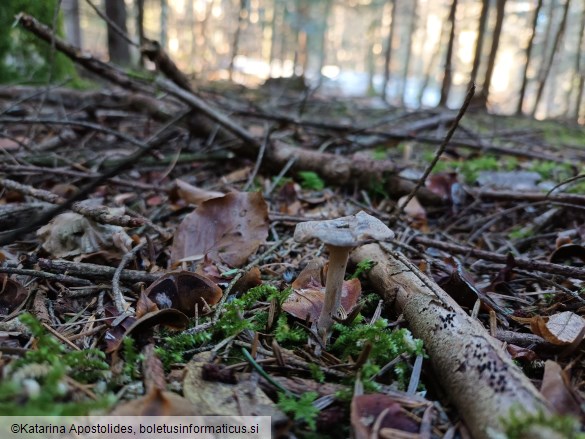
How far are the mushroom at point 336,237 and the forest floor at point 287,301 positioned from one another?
0.05m

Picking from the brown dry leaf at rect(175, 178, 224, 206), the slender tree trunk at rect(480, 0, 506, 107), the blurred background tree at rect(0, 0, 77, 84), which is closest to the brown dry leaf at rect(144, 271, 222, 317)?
the brown dry leaf at rect(175, 178, 224, 206)

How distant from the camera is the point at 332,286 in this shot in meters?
1.53

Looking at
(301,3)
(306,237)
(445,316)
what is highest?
(301,3)

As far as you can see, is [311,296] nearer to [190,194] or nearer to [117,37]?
[190,194]

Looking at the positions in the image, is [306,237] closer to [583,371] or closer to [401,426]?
[401,426]

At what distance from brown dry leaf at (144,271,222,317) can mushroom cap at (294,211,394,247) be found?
1.71ft

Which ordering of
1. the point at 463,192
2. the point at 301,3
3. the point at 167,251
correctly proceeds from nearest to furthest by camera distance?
the point at 167,251 → the point at 463,192 → the point at 301,3

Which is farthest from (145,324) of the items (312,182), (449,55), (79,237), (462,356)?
(449,55)

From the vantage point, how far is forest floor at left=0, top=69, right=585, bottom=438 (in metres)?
1.17

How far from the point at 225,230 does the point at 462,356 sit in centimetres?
133

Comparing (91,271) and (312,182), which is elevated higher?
(312,182)

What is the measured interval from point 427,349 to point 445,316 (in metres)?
0.13

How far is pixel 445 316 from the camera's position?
4.84 ft

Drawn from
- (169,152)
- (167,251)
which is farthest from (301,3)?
(167,251)
